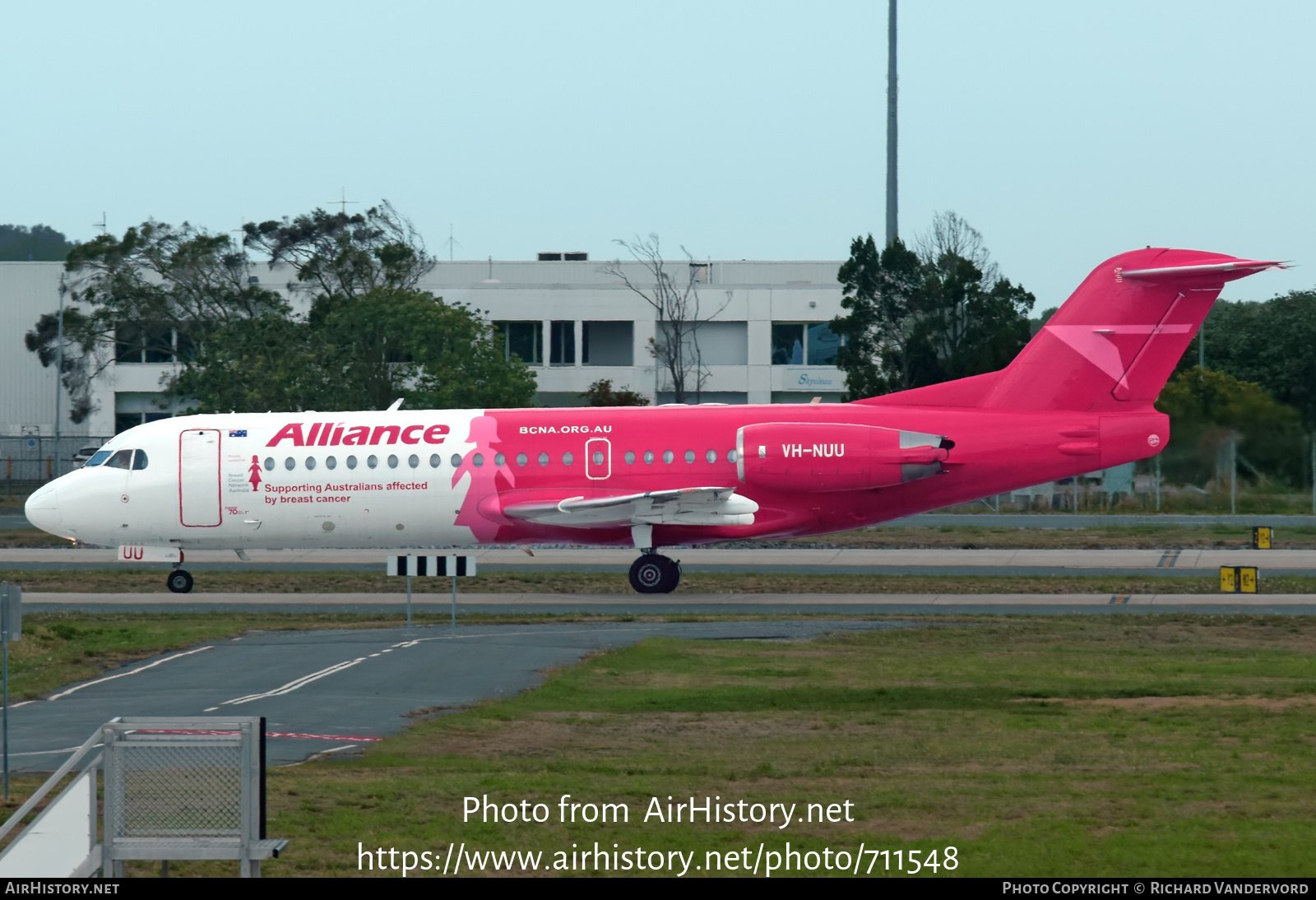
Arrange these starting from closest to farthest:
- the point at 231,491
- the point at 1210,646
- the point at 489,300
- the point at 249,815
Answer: the point at 249,815, the point at 1210,646, the point at 231,491, the point at 489,300

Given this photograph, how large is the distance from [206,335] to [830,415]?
51.4 meters

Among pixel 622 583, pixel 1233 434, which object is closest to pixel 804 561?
pixel 622 583

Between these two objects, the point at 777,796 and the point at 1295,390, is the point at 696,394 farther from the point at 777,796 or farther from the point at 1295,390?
the point at 777,796

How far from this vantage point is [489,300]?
Answer: 8206cm

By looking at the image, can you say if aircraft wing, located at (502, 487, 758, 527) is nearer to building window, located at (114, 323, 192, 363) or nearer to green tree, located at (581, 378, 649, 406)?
green tree, located at (581, 378, 649, 406)

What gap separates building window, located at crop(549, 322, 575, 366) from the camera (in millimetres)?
83062

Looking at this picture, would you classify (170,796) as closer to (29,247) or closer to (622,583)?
(622,583)

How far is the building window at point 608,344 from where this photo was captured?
83625mm

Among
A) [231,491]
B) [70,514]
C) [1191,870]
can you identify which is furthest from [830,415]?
[1191,870]

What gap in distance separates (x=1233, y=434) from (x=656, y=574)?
18034 millimetres

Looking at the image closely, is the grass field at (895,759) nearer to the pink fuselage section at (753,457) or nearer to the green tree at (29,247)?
the pink fuselage section at (753,457)

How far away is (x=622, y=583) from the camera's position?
1396 inches

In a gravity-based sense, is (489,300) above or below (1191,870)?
above

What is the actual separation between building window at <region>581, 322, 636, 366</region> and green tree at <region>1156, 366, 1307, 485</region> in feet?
140
